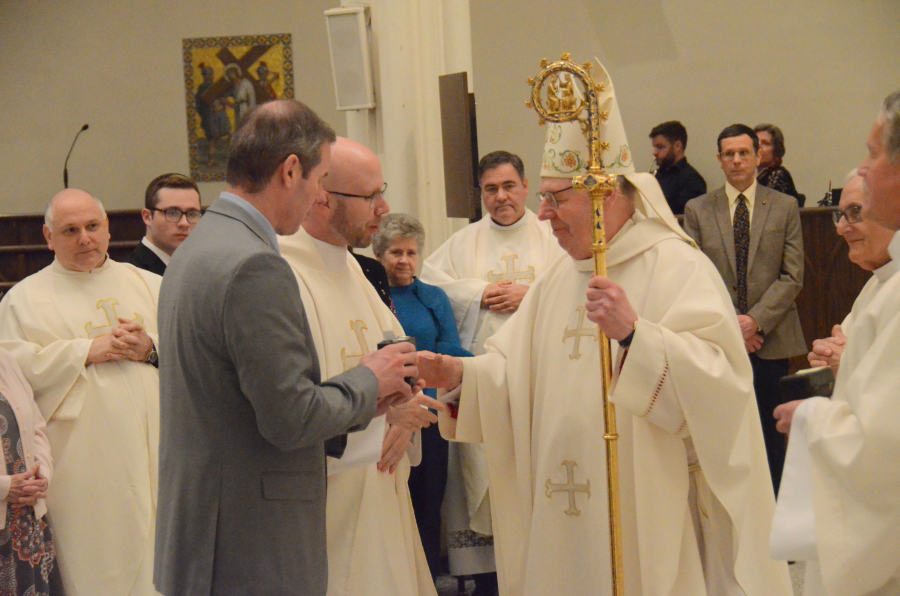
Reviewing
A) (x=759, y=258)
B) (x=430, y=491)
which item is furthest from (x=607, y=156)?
(x=759, y=258)

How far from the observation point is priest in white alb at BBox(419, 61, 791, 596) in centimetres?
285

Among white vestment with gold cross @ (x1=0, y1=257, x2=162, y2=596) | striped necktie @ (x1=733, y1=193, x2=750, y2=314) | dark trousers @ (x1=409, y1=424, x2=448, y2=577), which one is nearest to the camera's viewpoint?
white vestment with gold cross @ (x1=0, y1=257, x2=162, y2=596)

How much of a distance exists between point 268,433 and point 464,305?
9.97 feet

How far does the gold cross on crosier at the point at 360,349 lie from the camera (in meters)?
3.09

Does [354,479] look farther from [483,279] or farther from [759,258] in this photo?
[759,258]

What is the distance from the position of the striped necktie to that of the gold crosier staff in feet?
10.1

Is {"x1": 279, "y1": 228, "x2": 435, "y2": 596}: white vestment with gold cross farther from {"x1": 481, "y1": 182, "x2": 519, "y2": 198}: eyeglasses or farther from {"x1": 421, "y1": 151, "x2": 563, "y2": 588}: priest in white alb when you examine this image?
{"x1": 481, "y1": 182, "x2": 519, "y2": 198}: eyeglasses

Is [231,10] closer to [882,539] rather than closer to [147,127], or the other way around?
[147,127]

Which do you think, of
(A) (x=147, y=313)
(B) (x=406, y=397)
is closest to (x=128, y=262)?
(A) (x=147, y=313)

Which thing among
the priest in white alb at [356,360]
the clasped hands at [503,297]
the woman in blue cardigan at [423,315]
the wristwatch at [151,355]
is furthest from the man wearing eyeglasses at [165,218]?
the priest in white alb at [356,360]

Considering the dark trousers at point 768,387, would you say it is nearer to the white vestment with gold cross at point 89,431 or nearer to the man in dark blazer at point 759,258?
the man in dark blazer at point 759,258

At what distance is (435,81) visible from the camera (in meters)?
6.31

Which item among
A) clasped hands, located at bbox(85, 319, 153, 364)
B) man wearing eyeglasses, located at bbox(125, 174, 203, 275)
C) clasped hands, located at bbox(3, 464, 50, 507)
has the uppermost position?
man wearing eyeglasses, located at bbox(125, 174, 203, 275)

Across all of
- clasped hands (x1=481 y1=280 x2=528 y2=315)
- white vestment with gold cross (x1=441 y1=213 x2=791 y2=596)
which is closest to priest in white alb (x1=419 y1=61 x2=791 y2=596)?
white vestment with gold cross (x1=441 y1=213 x2=791 y2=596)
